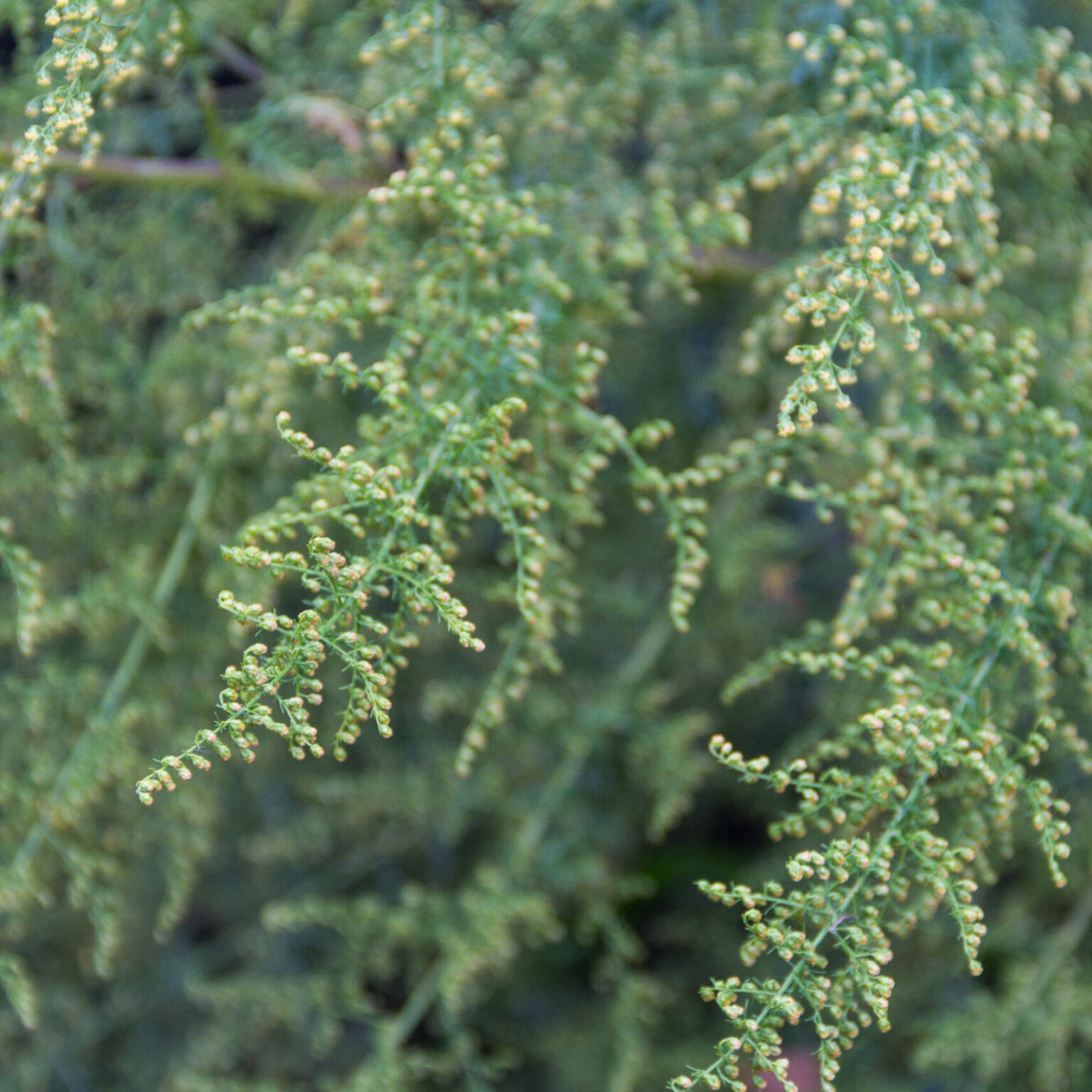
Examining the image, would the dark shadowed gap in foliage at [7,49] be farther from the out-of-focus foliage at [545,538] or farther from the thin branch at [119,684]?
the thin branch at [119,684]

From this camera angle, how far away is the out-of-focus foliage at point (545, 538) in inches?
49.9

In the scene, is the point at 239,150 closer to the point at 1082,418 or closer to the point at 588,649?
the point at 588,649

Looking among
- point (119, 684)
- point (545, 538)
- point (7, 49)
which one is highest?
point (7, 49)

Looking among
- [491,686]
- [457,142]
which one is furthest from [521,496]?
[457,142]

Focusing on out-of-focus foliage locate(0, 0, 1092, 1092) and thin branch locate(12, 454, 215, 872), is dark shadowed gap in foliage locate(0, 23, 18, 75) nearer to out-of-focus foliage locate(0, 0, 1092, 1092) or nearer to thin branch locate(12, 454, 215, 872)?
out-of-focus foliage locate(0, 0, 1092, 1092)

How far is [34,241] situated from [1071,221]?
6.96ft

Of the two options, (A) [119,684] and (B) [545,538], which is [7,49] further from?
(B) [545,538]

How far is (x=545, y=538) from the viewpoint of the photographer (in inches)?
52.7

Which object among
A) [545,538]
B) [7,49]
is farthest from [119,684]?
[7,49]

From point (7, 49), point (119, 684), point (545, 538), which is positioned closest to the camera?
point (545, 538)

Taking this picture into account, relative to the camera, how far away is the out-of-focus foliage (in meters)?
1.27

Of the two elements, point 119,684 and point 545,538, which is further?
point 119,684

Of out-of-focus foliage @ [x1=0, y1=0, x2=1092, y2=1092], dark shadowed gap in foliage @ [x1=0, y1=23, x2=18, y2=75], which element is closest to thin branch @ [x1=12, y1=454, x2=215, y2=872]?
out-of-focus foliage @ [x1=0, y1=0, x2=1092, y2=1092]

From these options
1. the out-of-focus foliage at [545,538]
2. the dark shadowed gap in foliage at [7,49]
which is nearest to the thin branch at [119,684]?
the out-of-focus foliage at [545,538]
